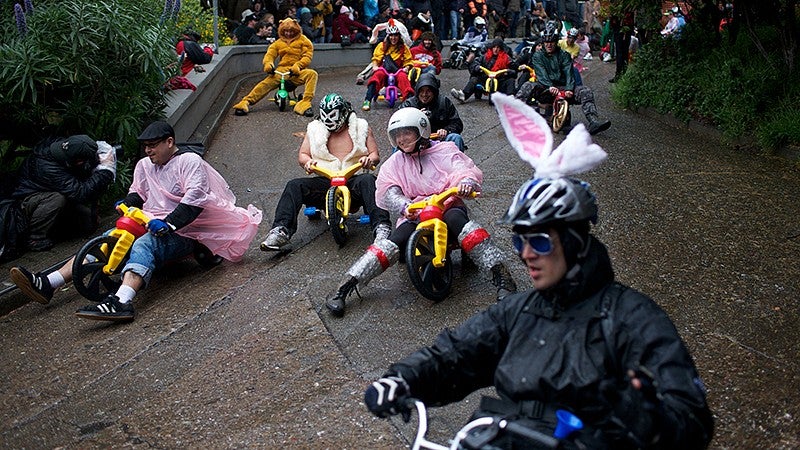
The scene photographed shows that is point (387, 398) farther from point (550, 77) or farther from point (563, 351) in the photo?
point (550, 77)

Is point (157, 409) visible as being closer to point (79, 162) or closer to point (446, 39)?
point (79, 162)

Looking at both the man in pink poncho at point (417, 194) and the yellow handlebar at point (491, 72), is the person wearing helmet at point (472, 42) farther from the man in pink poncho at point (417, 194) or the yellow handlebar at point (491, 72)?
the man in pink poncho at point (417, 194)

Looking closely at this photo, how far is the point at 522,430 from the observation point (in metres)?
2.89

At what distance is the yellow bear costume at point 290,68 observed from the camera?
47.0 feet

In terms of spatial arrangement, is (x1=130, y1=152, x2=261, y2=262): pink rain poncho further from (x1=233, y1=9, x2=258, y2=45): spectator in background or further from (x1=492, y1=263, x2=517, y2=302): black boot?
(x1=233, y1=9, x2=258, y2=45): spectator in background

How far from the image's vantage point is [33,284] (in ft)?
23.1

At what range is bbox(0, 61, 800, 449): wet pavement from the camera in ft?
16.6

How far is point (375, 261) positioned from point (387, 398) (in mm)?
3532

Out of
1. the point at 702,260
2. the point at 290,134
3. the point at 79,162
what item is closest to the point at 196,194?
the point at 79,162

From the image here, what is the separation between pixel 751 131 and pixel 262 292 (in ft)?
22.6

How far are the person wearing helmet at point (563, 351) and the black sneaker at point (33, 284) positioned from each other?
183 inches

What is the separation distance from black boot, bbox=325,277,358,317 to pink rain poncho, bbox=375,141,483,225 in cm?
70

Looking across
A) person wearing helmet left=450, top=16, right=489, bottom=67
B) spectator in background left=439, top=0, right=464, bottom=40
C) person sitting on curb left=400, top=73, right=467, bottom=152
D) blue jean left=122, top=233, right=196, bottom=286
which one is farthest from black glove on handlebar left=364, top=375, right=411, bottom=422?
spectator in background left=439, top=0, right=464, bottom=40

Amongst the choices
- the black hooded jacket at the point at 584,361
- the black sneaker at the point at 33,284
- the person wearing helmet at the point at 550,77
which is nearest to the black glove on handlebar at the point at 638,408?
the black hooded jacket at the point at 584,361
